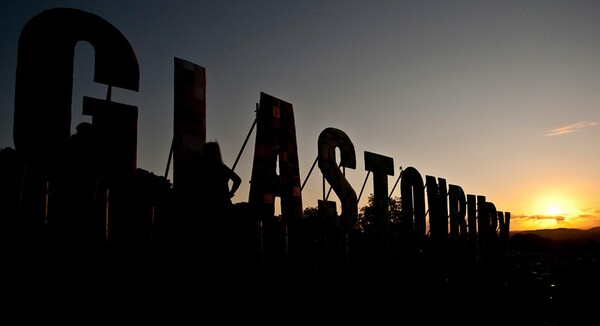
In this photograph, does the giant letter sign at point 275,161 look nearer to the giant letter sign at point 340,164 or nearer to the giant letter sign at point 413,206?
the giant letter sign at point 340,164

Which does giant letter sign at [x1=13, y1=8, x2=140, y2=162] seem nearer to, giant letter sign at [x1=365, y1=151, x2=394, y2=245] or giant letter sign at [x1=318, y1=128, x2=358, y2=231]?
giant letter sign at [x1=318, y1=128, x2=358, y2=231]

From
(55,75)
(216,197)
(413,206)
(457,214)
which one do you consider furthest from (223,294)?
(457,214)

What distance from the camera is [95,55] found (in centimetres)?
649

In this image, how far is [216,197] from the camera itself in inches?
269

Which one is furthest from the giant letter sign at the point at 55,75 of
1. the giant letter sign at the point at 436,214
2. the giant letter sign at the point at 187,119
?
the giant letter sign at the point at 436,214

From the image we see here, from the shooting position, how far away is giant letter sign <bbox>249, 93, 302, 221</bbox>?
917cm

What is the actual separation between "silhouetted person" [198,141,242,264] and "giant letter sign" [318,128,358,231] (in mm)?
4635

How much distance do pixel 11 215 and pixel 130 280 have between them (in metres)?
1.30

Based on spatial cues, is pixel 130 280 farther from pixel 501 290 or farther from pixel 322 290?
pixel 501 290

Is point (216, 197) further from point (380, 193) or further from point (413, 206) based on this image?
point (413, 206)

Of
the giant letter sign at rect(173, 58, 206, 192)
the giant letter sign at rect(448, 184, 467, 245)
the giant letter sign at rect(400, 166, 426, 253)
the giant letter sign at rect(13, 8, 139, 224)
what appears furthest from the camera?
the giant letter sign at rect(448, 184, 467, 245)

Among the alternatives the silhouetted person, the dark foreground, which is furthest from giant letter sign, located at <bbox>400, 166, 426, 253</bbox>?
the silhouetted person

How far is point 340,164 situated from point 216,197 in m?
6.05

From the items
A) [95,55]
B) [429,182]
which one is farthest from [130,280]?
[429,182]
